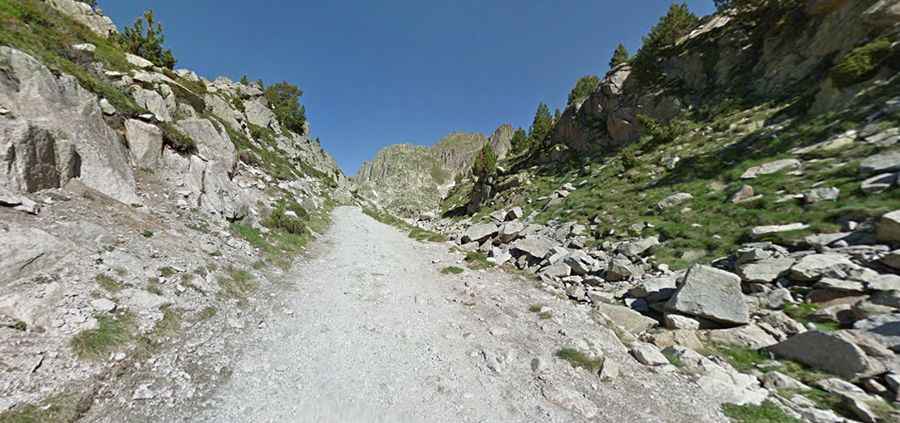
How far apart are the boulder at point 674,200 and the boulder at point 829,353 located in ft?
33.8

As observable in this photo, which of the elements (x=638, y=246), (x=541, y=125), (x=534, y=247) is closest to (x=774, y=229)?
(x=638, y=246)

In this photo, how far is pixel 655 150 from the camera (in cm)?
2619

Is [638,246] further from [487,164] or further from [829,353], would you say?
[487,164]

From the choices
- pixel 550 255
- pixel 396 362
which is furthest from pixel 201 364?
pixel 550 255

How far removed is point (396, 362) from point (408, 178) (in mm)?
151411

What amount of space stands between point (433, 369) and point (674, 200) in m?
15.5

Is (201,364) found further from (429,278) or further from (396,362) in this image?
(429,278)

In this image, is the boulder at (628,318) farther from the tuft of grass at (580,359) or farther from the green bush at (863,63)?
the green bush at (863,63)

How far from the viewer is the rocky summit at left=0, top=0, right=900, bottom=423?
4.92 m

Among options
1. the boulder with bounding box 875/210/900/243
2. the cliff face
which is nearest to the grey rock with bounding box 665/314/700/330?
the boulder with bounding box 875/210/900/243

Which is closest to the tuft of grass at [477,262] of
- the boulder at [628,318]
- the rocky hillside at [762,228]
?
the rocky hillside at [762,228]

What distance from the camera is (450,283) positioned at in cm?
1199

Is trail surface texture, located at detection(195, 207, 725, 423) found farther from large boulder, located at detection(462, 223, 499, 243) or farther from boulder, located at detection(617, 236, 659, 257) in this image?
large boulder, located at detection(462, 223, 499, 243)

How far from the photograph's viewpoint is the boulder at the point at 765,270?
765 cm
